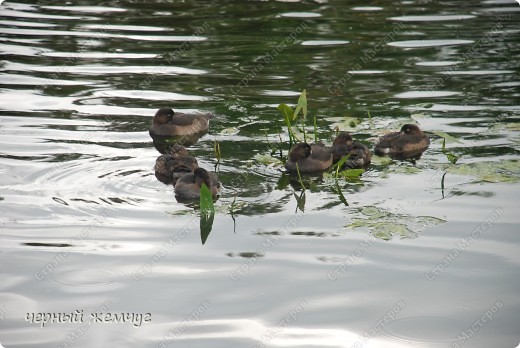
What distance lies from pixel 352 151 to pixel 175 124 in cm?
293

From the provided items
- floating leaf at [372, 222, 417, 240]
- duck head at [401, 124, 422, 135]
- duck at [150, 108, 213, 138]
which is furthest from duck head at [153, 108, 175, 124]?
floating leaf at [372, 222, 417, 240]

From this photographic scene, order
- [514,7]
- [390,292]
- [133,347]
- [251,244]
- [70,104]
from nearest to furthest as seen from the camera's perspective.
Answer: [133,347] → [390,292] → [251,244] → [70,104] → [514,7]

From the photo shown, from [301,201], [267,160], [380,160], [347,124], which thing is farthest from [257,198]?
[347,124]

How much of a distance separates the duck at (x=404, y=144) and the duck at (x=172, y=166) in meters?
2.59

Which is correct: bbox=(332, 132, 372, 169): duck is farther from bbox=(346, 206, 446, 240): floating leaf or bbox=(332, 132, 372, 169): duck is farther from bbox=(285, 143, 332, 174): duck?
bbox=(346, 206, 446, 240): floating leaf

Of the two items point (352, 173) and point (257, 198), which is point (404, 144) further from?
point (257, 198)

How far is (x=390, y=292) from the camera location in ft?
27.1

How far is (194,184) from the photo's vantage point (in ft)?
34.8

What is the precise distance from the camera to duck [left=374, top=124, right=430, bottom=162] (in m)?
12.0

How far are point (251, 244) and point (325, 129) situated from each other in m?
4.20

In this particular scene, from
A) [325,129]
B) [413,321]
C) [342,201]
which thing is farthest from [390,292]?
[325,129]

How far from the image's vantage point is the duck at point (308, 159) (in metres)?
11.6

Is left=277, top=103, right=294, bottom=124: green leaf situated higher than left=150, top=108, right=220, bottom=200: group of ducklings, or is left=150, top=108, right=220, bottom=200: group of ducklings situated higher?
left=277, top=103, right=294, bottom=124: green leaf

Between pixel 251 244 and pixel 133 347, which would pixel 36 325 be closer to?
pixel 133 347
